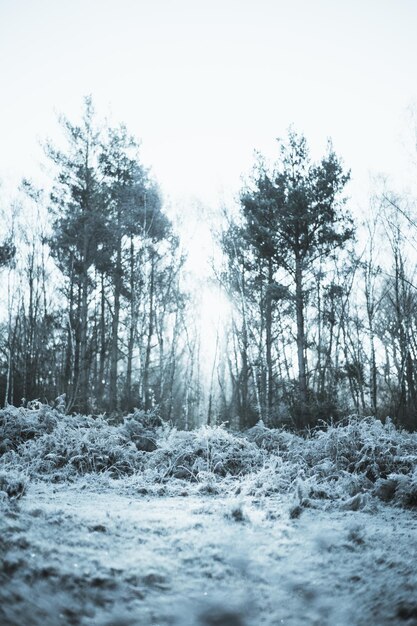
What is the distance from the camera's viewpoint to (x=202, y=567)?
246cm

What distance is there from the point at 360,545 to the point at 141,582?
5.45ft

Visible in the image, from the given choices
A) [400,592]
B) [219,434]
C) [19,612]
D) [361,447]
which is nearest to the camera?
[19,612]

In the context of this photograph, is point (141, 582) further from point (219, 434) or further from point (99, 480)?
point (219, 434)

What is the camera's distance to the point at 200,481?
526 centimetres

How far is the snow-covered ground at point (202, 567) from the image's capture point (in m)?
1.92

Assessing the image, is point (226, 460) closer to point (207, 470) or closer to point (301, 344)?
point (207, 470)

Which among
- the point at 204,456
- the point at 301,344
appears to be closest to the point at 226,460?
the point at 204,456

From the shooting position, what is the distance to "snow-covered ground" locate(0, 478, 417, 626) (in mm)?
1921

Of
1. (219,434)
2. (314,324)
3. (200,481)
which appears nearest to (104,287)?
(314,324)

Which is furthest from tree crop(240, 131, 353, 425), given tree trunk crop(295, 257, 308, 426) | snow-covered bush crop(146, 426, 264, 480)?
snow-covered bush crop(146, 426, 264, 480)

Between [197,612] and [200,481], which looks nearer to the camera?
[197,612]

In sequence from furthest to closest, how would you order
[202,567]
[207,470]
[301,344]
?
[301,344]
[207,470]
[202,567]

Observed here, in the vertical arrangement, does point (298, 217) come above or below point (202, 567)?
above

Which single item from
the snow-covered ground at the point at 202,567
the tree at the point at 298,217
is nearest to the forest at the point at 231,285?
the tree at the point at 298,217
